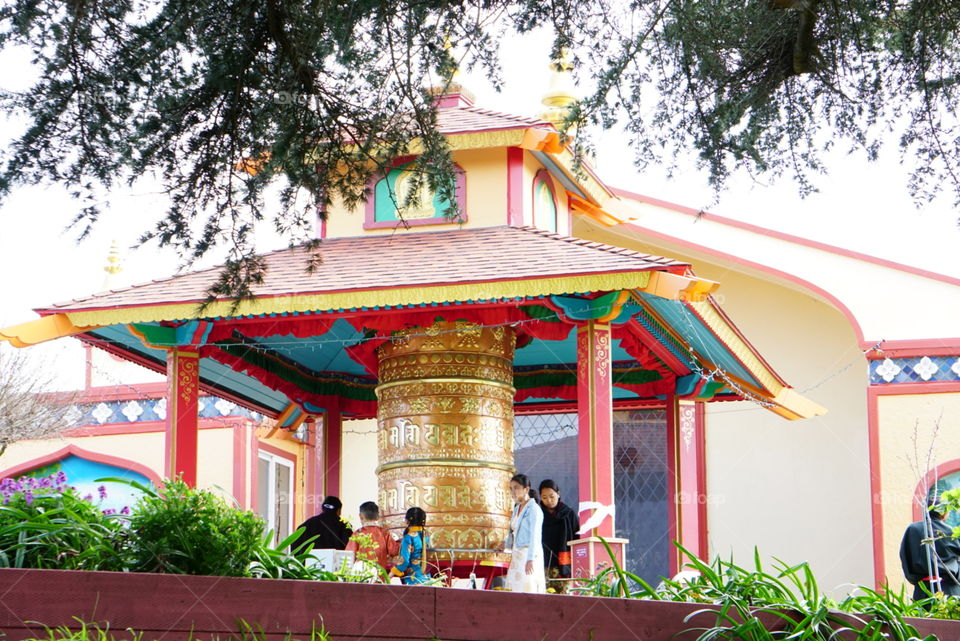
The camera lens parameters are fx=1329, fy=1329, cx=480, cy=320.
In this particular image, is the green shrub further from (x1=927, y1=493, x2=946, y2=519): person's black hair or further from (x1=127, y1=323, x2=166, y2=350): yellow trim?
(x1=127, y1=323, x2=166, y2=350): yellow trim

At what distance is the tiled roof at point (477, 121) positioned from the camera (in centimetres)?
1353

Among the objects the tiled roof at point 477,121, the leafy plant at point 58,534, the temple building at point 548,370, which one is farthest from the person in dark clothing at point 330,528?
the leafy plant at point 58,534

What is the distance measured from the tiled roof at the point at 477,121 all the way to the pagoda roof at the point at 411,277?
1.05 meters

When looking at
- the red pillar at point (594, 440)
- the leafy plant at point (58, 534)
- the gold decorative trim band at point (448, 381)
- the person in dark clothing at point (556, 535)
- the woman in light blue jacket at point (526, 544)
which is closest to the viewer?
the leafy plant at point (58, 534)

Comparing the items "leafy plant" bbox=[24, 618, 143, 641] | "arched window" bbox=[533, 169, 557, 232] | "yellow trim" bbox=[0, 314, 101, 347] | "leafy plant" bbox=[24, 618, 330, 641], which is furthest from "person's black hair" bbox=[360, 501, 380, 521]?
"leafy plant" bbox=[24, 618, 143, 641]

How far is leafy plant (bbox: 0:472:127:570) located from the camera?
580 centimetres

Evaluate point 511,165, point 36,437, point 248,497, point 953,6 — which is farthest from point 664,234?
point 953,6

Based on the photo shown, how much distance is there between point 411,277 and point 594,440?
219 cm

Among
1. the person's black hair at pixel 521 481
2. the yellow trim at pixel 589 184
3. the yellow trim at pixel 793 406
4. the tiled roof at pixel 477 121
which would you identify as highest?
the tiled roof at pixel 477 121

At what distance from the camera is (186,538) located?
589 cm

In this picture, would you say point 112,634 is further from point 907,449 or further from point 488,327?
point 907,449

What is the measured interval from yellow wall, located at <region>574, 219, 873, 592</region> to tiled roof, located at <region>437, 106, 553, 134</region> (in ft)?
17.1

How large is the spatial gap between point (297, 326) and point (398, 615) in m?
7.27

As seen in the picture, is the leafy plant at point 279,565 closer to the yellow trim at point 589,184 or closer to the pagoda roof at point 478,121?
the pagoda roof at point 478,121
